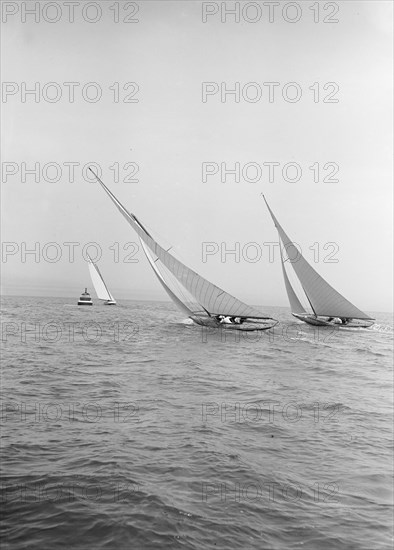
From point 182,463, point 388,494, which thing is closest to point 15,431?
point 182,463

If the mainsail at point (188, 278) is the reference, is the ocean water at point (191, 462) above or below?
below

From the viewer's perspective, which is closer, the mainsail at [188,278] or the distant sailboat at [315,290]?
the mainsail at [188,278]

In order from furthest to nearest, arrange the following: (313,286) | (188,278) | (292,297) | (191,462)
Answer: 1. (292,297)
2. (313,286)
3. (188,278)
4. (191,462)

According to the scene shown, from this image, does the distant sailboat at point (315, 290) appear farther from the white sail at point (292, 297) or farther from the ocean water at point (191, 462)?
the ocean water at point (191, 462)

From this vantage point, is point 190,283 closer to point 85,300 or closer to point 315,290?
point 315,290

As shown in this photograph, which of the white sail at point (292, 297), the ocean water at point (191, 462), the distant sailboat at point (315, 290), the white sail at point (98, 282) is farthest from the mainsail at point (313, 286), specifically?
the white sail at point (98, 282)

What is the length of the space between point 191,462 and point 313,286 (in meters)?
38.3

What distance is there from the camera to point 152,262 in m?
36.9

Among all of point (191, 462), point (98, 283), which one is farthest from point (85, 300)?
point (191, 462)

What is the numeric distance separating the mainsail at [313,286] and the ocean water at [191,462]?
27.1 metres

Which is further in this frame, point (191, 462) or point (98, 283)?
point (98, 283)

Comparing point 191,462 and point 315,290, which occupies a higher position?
point 315,290

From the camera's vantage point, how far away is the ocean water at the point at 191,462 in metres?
5.97

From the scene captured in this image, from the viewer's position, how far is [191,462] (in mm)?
8336
